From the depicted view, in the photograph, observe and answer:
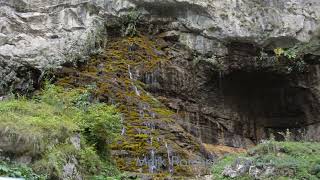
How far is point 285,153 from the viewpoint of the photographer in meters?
10.2

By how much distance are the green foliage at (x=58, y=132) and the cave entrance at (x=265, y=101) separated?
820 cm

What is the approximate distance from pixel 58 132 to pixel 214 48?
9598 mm

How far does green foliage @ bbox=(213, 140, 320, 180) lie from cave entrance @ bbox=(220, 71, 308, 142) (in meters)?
6.83

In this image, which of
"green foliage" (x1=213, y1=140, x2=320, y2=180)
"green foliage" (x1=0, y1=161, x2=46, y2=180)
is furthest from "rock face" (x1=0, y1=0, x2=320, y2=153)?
"green foliage" (x1=0, y1=161, x2=46, y2=180)

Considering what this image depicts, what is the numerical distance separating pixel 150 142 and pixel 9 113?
13.8ft

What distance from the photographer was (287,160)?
31.0 ft

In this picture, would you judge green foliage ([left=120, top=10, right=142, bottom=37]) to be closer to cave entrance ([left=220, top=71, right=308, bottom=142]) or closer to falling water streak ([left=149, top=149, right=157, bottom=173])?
cave entrance ([left=220, top=71, right=308, bottom=142])

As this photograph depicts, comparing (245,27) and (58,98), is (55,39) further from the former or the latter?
(245,27)

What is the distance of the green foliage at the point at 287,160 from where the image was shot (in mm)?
9039

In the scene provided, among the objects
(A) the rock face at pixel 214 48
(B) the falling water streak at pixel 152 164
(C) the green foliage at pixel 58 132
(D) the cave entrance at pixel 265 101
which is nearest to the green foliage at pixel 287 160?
(B) the falling water streak at pixel 152 164

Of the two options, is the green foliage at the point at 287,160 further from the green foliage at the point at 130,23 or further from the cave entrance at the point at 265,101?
the green foliage at the point at 130,23

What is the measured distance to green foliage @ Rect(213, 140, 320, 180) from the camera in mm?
9039

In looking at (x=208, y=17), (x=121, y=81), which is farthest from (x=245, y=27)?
(x=121, y=81)

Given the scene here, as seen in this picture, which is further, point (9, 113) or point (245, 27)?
point (245, 27)
